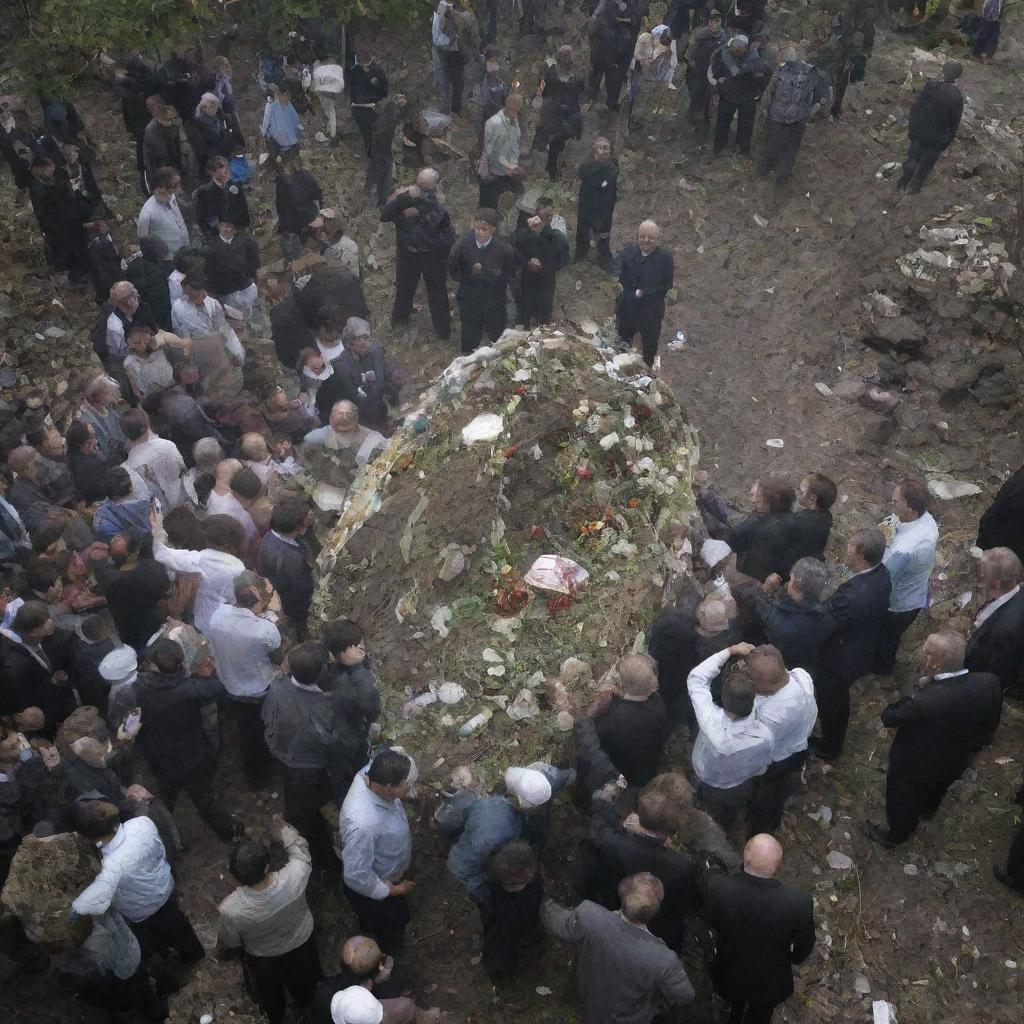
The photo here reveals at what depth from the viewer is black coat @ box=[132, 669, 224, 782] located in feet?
19.0

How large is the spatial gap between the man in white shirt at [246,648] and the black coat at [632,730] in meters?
2.20

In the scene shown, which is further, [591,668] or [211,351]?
[211,351]

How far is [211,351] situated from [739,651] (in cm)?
592

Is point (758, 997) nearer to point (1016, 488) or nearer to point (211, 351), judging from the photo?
point (1016, 488)

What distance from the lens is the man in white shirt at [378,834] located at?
199 inches

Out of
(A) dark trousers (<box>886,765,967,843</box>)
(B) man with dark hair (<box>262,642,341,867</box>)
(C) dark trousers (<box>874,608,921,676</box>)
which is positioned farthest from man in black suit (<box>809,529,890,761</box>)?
(B) man with dark hair (<box>262,642,341,867</box>)

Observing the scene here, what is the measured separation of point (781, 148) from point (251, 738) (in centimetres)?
1062

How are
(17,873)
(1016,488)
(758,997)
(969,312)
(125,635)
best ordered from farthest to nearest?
(969,312)
(1016,488)
(125,635)
(758,997)
(17,873)

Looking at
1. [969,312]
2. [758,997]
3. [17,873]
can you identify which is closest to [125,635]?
[17,873]

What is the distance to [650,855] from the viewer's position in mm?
5066

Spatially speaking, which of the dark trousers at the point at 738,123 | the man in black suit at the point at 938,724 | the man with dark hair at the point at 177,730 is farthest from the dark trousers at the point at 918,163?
the man with dark hair at the point at 177,730

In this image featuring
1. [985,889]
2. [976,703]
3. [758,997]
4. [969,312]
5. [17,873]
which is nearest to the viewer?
[17,873]

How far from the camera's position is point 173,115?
11.5 m

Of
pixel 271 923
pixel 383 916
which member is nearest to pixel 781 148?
pixel 383 916
